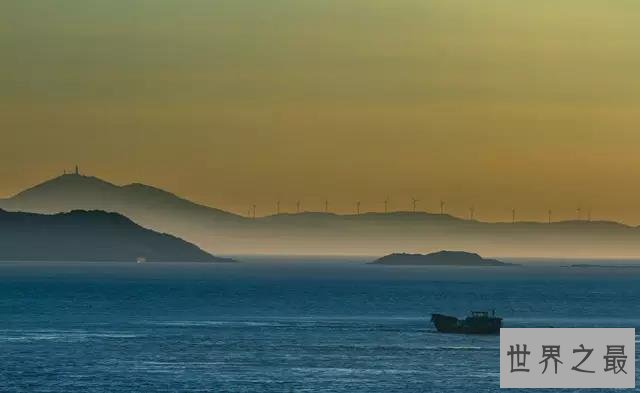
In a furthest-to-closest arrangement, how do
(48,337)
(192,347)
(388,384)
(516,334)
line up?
(48,337) → (192,347) → (388,384) → (516,334)

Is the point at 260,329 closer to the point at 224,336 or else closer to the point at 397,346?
the point at 224,336

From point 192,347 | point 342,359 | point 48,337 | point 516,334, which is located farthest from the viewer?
point 48,337

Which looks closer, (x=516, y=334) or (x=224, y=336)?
(x=516, y=334)

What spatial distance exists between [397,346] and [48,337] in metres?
37.6

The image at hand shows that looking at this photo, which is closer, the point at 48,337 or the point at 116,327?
the point at 48,337

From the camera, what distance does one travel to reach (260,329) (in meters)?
193

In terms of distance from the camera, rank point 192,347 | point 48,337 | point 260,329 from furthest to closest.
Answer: point 260,329, point 48,337, point 192,347

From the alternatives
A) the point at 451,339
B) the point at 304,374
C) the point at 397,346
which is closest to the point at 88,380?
the point at 304,374

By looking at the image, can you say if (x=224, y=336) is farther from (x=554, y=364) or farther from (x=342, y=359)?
(x=554, y=364)

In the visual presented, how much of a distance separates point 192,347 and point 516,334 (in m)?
76.3

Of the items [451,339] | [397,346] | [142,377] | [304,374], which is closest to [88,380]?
[142,377]

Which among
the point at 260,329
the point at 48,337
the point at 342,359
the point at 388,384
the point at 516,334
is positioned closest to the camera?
the point at 516,334

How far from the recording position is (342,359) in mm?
149625

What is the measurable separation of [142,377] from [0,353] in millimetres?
25818
